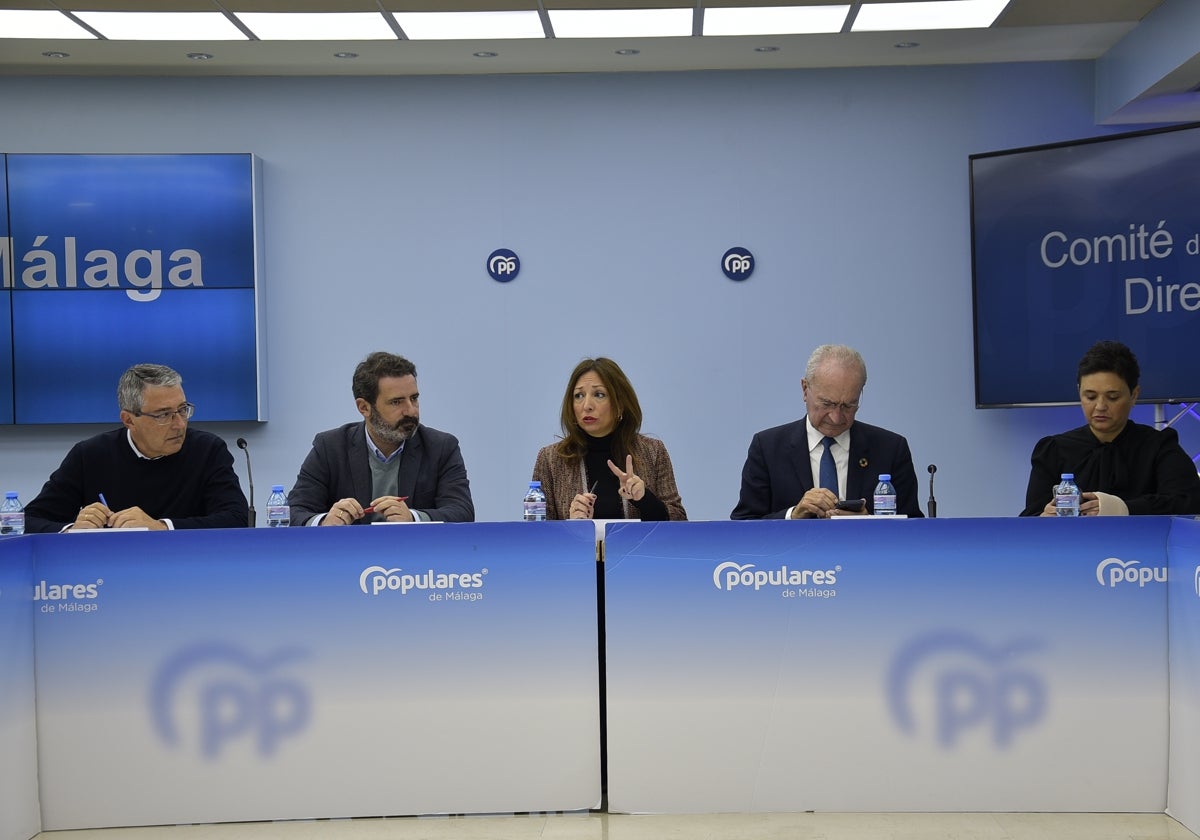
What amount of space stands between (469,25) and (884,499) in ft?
9.97

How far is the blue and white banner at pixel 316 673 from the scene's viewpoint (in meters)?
3.16

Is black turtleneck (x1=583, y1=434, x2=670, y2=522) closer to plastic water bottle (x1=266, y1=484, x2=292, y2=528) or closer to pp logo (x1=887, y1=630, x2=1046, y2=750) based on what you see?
plastic water bottle (x1=266, y1=484, x2=292, y2=528)

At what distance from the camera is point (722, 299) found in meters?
6.17

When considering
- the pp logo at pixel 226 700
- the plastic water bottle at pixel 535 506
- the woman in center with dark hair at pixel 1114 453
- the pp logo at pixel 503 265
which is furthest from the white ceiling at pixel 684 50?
the pp logo at pixel 226 700

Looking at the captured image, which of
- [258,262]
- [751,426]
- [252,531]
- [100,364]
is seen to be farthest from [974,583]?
[100,364]

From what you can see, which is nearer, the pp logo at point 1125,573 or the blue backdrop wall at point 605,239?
the pp logo at point 1125,573

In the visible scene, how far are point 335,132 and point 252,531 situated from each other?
3527 millimetres

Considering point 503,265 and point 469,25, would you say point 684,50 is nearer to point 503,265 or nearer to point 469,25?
point 469,25

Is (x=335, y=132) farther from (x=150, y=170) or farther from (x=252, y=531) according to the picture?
(x=252, y=531)

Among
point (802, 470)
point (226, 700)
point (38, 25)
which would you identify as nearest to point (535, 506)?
point (802, 470)

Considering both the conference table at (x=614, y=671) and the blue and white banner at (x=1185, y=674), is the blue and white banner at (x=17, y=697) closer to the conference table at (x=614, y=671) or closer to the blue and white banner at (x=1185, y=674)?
the conference table at (x=614, y=671)

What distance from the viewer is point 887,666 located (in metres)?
3.16

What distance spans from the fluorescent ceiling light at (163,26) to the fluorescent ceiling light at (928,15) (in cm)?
286

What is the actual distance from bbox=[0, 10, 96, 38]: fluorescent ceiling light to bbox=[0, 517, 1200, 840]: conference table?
3.08 m
